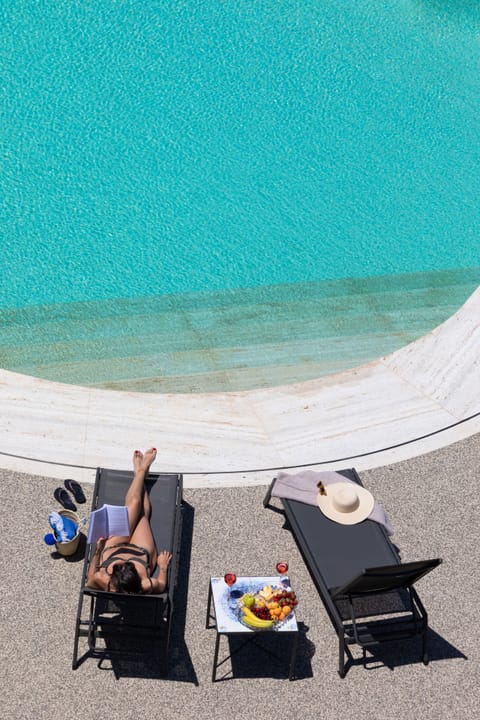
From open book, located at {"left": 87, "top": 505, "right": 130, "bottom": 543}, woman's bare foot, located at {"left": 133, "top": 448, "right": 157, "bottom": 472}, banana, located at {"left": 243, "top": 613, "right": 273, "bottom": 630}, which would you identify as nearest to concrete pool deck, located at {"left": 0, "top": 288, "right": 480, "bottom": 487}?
woman's bare foot, located at {"left": 133, "top": 448, "right": 157, "bottom": 472}

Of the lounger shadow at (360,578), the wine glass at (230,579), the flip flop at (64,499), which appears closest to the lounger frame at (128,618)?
the wine glass at (230,579)

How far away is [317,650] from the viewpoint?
738 centimetres

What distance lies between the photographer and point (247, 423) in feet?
32.5

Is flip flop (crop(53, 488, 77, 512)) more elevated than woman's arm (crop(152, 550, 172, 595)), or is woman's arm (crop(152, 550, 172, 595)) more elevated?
flip flop (crop(53, 488, 77, 512))

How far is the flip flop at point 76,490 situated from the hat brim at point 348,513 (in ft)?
7.74

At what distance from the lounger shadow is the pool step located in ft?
11.0

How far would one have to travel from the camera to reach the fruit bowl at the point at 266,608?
695 cm

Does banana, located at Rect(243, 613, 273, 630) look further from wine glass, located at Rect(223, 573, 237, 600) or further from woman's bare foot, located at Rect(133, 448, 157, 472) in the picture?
woman's bare foot, located at Rect(133, 448, 157, 472)

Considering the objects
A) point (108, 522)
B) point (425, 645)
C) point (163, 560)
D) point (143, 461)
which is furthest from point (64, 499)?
point (425, 645)

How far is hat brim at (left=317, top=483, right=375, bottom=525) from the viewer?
8.05 metres

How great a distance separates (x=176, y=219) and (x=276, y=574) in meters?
7.63

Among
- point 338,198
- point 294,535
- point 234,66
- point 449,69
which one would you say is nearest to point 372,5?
point 449,69

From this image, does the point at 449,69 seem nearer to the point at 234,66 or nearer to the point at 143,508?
the point at 234,66

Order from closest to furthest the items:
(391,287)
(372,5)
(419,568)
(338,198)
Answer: (419,568) → (391,287) → (338,198) → (372,5)
